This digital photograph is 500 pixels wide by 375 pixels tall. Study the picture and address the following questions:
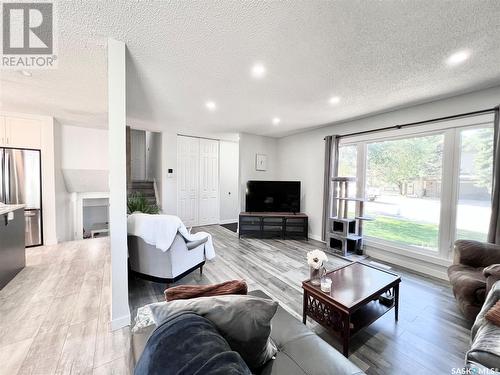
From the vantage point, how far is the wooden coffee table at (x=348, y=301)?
5.16 ft

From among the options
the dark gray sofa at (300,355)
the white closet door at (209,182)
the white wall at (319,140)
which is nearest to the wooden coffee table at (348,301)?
the dark gray sofa at (300,355)

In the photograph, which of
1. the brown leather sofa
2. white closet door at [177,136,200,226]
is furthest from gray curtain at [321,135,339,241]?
white closet door at [177,136,200,226]

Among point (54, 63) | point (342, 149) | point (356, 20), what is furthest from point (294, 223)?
point (54, 63)

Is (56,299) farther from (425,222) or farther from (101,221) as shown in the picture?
(425,222)

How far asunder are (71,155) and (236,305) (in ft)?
17.4

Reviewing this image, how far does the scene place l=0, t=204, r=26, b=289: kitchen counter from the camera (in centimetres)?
249

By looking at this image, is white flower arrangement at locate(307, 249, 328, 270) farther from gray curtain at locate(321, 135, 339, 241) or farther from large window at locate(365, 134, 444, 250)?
gray curtain at locate(321, 135, 339, 241)

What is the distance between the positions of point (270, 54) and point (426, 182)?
3.06 m

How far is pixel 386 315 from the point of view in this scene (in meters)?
2.10

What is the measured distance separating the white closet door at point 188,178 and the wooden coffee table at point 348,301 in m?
4.29

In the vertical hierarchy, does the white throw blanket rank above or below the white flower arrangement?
above

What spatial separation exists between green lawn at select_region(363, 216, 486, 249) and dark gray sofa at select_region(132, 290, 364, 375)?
3072mm

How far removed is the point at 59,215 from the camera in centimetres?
416

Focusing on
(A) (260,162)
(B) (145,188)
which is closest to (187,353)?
(A) (260,162)
